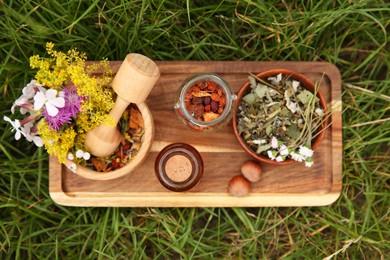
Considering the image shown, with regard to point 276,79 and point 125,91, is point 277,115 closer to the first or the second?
point 276,79

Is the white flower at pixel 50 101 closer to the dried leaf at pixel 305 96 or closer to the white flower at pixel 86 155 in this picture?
the white flower at pixel 86 155

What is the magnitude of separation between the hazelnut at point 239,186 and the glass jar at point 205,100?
0.52 ft

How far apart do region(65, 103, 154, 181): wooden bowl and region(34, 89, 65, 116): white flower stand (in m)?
0.16

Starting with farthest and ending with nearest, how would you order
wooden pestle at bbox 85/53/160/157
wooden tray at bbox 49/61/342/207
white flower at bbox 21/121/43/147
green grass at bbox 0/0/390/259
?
green grass at bbox 0/0/390/259 → wooden tray at bbox 49/61/342/207 → white flower at bbox 21/121/43/147 → wooden pestle at bbox 85/53/160/157

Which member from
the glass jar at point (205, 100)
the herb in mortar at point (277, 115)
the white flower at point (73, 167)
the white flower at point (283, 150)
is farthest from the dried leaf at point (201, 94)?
the white flower at point (73, 167)

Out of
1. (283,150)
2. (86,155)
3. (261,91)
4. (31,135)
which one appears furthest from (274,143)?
(31,135)

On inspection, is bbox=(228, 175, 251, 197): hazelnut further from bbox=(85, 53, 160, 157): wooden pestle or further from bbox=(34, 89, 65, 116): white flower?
bbox=(34, 89, 65, 116): white flower

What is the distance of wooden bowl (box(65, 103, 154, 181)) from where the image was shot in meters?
1.15

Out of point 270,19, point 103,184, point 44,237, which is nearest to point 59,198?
point 103,184

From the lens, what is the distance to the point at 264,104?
1.22 metres

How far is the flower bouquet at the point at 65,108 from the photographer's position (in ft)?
3.44

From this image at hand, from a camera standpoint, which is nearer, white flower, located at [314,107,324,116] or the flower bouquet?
the flower bouquet

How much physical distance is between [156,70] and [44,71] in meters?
0.25

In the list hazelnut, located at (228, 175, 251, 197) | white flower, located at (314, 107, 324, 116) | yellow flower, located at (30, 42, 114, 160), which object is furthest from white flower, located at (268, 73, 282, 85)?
yellow flower, located at (30, 42, 114, 160)
